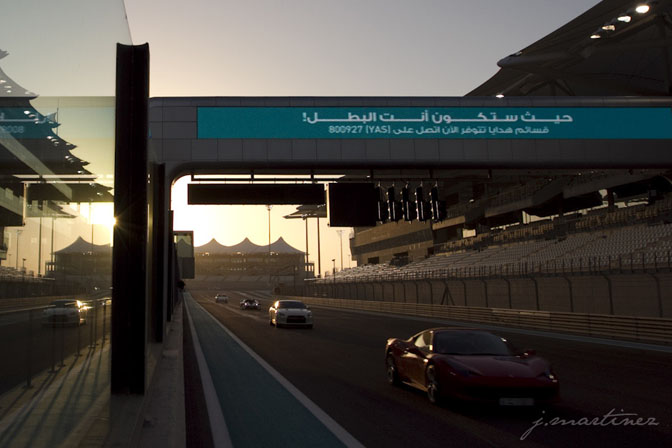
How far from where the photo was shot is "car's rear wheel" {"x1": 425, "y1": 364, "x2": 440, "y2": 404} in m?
8.79

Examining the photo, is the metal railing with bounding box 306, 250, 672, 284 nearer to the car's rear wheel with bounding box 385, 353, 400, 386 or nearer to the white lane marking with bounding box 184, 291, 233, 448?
the car's rear wheel with bounding box 385, 353, 400, 386

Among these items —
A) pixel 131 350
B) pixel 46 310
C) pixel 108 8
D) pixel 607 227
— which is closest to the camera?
pixel 46 310

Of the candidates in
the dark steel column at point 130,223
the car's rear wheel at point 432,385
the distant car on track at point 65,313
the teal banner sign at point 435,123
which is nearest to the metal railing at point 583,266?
the teal banner sign at point 435,123

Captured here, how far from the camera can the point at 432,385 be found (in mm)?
8930

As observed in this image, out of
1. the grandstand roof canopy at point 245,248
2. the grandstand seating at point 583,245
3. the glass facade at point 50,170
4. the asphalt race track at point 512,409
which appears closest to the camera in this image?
the glass facade at point 50,170

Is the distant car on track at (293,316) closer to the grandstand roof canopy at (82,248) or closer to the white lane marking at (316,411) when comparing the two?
the white lane marking at (316,411)

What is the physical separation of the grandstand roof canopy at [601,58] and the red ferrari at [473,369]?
1951 centimetres

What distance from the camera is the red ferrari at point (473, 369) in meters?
7.98

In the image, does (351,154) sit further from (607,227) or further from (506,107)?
(607,227)

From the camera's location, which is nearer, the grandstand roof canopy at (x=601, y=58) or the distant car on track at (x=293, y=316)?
the distant car on track at (x=293, y=316)

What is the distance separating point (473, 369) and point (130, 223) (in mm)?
4916

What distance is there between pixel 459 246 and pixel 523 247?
15.0 m

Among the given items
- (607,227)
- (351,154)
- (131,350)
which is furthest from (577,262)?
(131,350)

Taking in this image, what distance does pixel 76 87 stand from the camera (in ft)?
12.1
